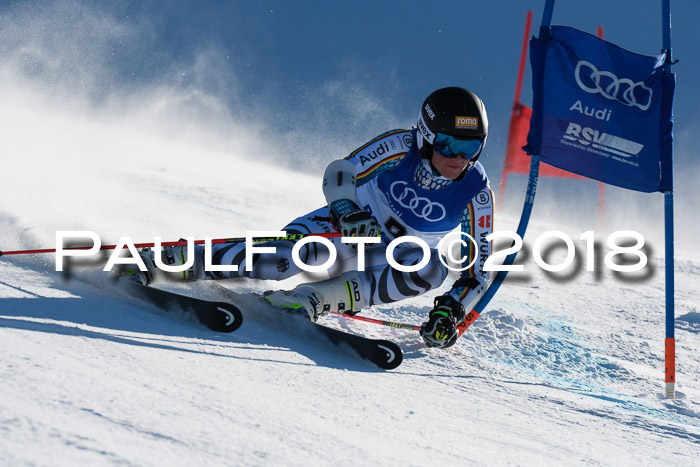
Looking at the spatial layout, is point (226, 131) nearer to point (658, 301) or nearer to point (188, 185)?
point (188, 185)

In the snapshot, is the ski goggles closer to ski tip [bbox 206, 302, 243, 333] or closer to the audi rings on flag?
the audi rings on flag

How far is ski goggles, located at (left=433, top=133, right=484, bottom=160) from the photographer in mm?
3229

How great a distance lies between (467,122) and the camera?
3193 mm

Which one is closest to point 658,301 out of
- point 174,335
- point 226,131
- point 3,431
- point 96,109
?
point 174,335

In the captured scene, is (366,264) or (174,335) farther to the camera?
(366,264)

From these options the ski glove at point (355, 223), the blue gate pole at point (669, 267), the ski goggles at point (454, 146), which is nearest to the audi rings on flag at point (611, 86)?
the blue gate pole at point (669, 267)

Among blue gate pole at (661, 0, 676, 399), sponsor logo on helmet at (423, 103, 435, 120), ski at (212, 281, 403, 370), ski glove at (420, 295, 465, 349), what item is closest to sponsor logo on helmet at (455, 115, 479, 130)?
sponsor logo on helmet at (423, 103, 435, 120)

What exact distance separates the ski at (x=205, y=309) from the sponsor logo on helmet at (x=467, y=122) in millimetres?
1393

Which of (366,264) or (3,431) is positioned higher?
(366,264)

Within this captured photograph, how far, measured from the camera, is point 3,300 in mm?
2398

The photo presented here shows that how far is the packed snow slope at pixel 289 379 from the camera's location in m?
1.40

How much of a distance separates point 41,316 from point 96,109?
13.3 m

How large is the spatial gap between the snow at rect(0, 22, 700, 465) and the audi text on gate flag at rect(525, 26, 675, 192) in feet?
3.63

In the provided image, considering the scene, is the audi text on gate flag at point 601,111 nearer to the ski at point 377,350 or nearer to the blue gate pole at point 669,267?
the blue gate pole at point 669,267
